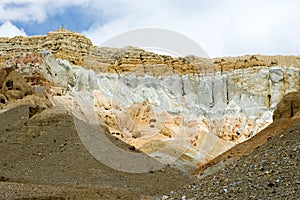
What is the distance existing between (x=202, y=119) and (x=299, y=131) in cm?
4488

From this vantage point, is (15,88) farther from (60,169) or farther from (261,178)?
(261,178)

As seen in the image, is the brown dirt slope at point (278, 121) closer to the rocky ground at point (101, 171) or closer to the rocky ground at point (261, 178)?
the rocky ground at point (101, 171)

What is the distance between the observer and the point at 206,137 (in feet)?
172

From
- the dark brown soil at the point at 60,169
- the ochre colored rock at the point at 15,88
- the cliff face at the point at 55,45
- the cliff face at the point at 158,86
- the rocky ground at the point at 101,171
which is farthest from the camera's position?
the cliff face at the point at 55,45

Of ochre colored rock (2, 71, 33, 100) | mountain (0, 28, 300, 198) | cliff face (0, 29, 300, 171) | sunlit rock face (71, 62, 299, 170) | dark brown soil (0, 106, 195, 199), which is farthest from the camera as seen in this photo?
cliff face (0, 29, 300, 171)

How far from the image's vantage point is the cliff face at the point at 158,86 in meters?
47.2

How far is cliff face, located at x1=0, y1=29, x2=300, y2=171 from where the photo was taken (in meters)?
47.2

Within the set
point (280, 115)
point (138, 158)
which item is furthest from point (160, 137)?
point (138, 158)

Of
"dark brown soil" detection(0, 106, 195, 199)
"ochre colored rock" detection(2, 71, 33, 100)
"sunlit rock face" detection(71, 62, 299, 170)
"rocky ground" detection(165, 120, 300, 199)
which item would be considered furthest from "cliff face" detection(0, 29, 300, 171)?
"rocky ground" detection(165, 120, 300, 199)

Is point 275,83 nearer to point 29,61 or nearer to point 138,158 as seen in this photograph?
point 29,61

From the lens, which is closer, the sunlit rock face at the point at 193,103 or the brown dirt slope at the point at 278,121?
the brown dirt slope at the point at 278,121

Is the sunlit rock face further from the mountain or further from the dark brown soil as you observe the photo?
the dark brown soil

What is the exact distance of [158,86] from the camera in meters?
59.1

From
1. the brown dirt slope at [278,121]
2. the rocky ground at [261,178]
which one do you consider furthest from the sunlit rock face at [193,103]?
the rocky ground at [261,178]
